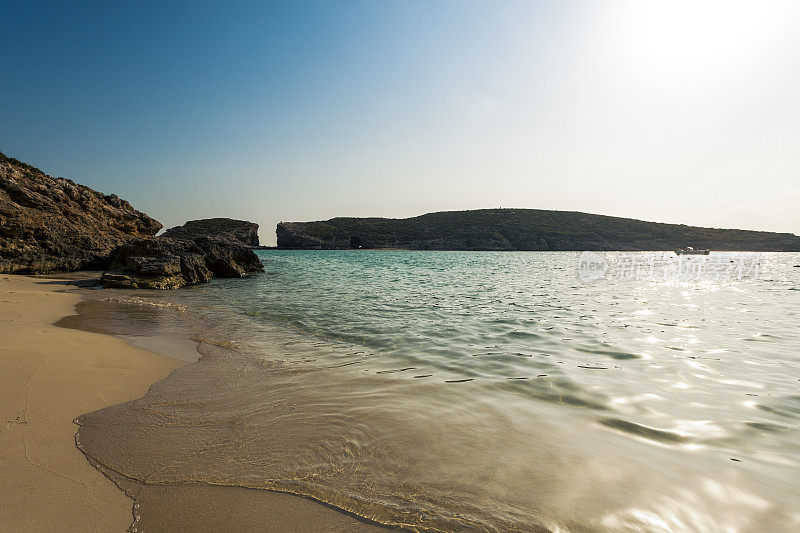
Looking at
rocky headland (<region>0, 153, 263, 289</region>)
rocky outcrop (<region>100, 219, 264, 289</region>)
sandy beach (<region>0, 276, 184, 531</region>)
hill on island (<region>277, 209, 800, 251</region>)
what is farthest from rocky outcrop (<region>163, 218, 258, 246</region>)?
sandy beach (<region>0, 276, 184, 531</region>)

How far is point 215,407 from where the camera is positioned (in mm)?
3631

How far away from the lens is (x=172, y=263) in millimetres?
16062

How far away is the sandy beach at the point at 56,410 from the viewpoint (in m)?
1.93

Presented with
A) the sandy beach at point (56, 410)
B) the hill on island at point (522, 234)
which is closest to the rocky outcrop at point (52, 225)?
the sandy beach at point (56, 410)

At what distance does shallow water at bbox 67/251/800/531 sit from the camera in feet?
7.52

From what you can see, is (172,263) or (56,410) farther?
(172,263)

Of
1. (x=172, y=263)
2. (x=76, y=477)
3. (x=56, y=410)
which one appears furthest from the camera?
(x=172, y=263)

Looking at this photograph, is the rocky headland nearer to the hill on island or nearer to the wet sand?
the wet sand

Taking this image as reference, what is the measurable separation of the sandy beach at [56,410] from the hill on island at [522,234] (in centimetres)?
10338

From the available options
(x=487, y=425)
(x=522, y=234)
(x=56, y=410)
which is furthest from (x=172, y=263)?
(x=522, y=234)

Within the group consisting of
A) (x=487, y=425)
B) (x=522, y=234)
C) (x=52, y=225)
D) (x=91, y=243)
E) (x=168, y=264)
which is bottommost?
(x=487, y=425)

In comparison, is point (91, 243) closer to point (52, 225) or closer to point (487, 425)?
point (52, 225)

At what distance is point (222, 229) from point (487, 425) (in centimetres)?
11439

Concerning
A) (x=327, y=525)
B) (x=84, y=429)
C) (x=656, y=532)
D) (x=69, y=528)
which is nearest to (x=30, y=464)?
(x=84, y=429)
